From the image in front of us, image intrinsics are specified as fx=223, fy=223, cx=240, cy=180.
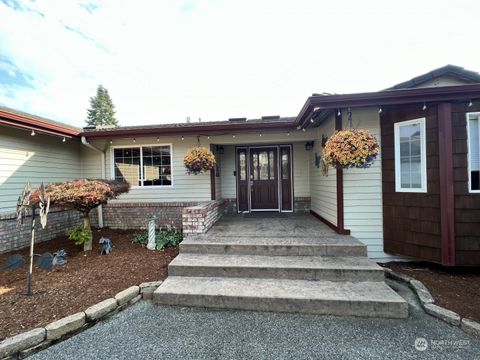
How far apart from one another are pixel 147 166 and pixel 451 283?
22.1 feet

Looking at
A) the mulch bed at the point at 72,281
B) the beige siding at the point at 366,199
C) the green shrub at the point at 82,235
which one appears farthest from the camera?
the green shrub at the point at 82,235

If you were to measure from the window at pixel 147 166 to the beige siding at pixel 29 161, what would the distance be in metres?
1.23

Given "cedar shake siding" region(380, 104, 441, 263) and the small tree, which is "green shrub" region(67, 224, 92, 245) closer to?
the small tree

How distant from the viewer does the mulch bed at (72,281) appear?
2.49m

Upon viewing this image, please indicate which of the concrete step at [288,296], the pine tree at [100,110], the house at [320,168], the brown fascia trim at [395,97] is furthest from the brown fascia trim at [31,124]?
the pine tree at [100,110]

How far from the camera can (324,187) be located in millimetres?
5086

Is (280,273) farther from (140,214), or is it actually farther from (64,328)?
(140,214)

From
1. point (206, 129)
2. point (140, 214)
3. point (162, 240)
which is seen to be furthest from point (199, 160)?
point (140, 214)

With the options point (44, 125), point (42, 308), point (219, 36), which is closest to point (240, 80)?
point (219, 36)

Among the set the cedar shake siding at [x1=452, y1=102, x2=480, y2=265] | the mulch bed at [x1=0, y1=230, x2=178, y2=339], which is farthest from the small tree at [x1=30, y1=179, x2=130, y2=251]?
the cedar shake siding at [x1=452, y1=102, x2=480, y2=265]

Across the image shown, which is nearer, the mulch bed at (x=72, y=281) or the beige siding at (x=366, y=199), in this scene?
the mulch bed at (x=72, y=281)

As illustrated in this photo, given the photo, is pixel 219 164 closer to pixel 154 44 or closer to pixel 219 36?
pixel 219 36

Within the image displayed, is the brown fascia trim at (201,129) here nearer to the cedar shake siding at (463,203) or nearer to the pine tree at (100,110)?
the cedar shake siding at (463,203)

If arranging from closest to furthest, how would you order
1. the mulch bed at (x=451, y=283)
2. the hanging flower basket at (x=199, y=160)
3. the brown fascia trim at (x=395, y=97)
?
the mulch bed at (x=451, y=283) < the brown fascia trim at (x=395, y=97) < the hanging flower basket at (x=199, y=160)
